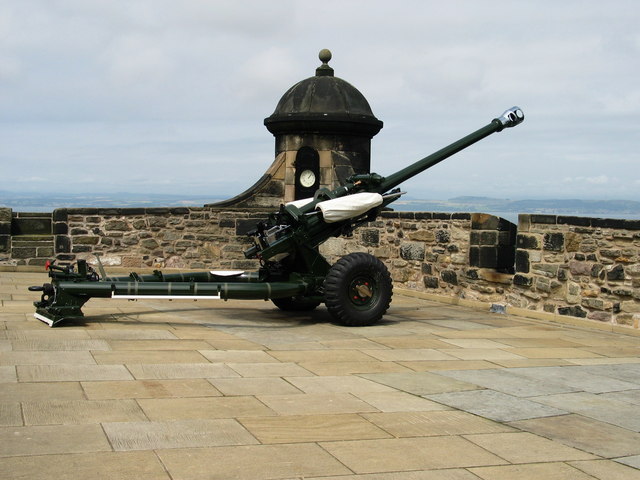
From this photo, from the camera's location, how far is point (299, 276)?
903 centimetres

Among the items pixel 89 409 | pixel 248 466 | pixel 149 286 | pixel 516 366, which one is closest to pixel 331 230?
pixel 149 286

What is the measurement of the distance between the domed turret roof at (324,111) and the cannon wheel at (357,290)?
6.09m

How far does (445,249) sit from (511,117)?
2294 millimetres

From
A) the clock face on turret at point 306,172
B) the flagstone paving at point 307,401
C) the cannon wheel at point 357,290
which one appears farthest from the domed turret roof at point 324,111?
the flagstone paving at point 307,401

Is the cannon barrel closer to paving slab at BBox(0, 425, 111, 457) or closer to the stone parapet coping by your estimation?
the stone parapet coping

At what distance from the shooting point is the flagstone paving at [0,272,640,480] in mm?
4297

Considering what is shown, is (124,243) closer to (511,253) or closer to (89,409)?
(511,253)

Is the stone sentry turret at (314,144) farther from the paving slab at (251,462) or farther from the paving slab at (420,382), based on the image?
the paving slab at (251,462)

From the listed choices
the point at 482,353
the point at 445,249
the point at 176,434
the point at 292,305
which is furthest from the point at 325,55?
the point at 176,434

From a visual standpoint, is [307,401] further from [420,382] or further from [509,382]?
[509,382]

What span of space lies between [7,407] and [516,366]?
4004 millimetres

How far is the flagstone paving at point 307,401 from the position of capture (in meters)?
4.30

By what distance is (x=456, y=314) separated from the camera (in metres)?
10.6

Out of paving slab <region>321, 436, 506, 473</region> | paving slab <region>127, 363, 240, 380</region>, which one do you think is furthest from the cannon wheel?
paving slab <region>321, 436, 506, 473</region>
